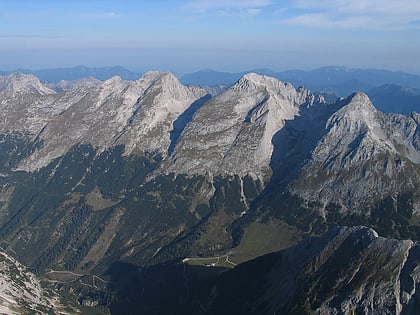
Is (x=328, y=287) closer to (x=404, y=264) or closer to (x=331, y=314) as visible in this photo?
(x=331, y=314)

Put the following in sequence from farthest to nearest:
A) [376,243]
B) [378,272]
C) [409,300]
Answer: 1. [376,243]
2. [378,272]
3. [409,300]

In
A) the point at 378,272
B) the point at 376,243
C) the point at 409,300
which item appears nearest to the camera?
the point at 409,300

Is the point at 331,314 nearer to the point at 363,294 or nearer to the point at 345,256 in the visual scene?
the point at 363,294

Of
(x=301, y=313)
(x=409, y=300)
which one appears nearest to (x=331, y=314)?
(x=301, y=313)

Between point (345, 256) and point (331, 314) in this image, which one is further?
point (345, 256)

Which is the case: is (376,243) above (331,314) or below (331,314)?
above

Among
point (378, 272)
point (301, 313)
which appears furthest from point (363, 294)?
point (301, 313)

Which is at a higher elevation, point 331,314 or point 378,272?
point 378,272

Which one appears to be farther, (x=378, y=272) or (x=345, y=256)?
(x=345, y=256)

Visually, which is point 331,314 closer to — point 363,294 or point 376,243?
point 363,294
